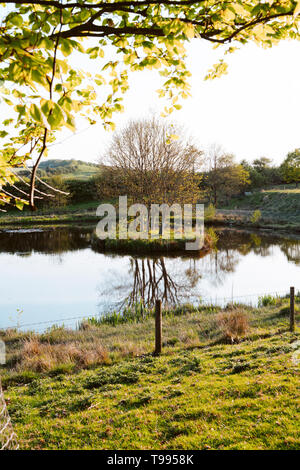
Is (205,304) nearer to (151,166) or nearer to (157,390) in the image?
(157,390)

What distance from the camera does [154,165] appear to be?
25719 mm

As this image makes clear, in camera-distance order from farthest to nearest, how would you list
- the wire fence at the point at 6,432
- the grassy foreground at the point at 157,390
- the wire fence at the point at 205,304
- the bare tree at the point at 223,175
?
the bare tree at the point at 223,175, the wire fence at the point at 205,304, the grassy foreground at the point at 157,390, the wire fence at the point at 6,432

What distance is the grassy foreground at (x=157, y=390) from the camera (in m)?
3.55

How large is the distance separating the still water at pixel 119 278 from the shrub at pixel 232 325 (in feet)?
9.35

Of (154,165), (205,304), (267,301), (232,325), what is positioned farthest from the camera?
(154,165)

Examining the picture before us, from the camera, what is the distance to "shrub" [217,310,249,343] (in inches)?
307

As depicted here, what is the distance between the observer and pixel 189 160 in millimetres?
26438

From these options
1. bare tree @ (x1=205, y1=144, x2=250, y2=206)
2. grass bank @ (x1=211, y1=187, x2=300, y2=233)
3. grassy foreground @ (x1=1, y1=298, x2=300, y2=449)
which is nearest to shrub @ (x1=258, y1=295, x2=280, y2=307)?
grassy foreground @ (x1=1, y1=298, x2=300, y2=449)

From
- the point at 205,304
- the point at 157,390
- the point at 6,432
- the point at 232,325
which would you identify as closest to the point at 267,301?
the point at 205,304

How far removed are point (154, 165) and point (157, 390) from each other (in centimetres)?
2239

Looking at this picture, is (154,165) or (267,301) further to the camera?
(154,165)

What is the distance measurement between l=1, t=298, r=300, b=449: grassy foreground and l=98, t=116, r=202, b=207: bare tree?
1813 centimetres

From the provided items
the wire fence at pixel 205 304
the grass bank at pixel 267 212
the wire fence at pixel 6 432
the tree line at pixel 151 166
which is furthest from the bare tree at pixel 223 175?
the wire fence at pixel 6 432

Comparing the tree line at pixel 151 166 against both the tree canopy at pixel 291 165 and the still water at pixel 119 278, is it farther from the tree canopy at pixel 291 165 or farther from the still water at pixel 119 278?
the tree canopy at pixel 291 165
